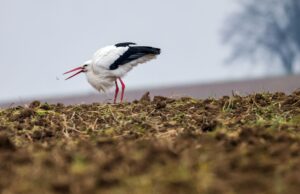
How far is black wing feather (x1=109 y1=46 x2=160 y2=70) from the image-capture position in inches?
511

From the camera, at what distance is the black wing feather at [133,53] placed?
1298 cm

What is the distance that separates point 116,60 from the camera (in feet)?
42.8

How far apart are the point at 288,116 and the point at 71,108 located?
8.79 feet

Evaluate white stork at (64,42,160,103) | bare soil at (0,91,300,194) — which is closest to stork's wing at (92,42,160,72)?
white stork at (64,42,160,103)

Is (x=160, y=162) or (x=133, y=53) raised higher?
(x=133, y=53)

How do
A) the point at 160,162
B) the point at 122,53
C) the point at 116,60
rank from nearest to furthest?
the point at 160,162 → the point at 122,53 → the point at 116,60

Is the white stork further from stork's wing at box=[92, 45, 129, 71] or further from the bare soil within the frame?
the bare soil

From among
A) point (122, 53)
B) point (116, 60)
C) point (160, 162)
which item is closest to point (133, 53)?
point (122, 53)

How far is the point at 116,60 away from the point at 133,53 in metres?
0.27

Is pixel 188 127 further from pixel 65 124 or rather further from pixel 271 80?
pixel 271 80

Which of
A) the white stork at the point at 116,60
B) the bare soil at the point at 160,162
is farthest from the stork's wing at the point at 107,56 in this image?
the bare soil at the point at 160,162

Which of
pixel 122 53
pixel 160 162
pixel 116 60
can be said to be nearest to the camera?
pixel 160 162

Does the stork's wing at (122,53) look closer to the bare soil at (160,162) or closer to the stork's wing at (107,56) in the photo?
the stork's wing at (107,56)

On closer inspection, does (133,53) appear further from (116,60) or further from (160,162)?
(160,162)
